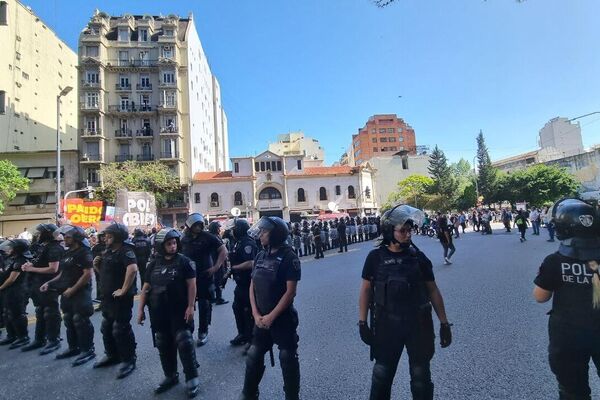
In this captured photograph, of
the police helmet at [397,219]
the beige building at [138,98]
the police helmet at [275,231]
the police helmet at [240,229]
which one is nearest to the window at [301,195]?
the beige building at [138,98]

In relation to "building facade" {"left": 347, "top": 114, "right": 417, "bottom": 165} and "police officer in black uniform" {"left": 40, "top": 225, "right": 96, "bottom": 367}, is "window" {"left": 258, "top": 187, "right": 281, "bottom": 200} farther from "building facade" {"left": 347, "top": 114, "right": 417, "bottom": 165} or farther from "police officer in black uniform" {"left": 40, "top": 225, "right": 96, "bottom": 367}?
"building facade" {"left": 347, "top": 114, "right": 417, "bottom": 165}

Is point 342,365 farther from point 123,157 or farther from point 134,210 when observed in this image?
point 123,157

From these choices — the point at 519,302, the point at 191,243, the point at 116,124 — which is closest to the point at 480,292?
the point at 519,302

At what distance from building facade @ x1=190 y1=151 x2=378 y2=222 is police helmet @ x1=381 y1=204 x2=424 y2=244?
38864 mm

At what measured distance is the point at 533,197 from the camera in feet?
149

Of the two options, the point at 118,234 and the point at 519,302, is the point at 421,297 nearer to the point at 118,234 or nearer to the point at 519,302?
the point at 118,234

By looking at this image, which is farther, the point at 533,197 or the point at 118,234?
the point at 533,197

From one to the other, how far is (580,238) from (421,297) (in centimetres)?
112

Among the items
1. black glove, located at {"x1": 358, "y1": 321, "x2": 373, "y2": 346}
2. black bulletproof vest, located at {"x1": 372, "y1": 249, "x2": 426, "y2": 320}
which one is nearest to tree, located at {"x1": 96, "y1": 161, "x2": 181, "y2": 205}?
black glove, located at {"x1": 358, "y1": 321, "x2": 373, "y2": 346}

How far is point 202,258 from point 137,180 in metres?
34.8

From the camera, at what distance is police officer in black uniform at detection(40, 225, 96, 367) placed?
4578 millimetres

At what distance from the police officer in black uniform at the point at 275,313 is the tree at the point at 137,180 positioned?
35832 millimetres

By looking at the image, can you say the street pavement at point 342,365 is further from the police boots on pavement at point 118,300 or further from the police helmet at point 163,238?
the police helmet at point 163,238

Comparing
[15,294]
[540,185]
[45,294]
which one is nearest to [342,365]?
[45,294]
